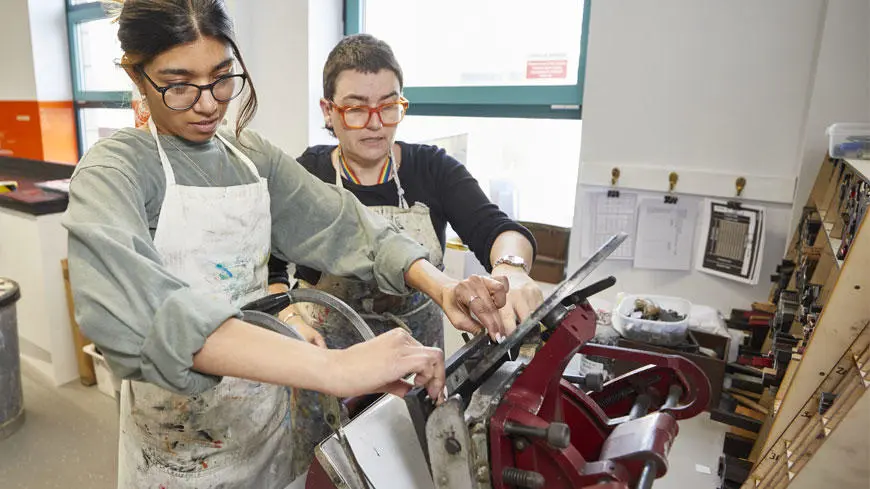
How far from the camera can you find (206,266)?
1.04m

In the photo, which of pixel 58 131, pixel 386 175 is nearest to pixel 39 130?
pixel 58 131

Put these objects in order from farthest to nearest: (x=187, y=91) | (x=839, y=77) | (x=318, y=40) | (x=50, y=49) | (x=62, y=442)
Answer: (x=50, y=49) → (x=318, y=40) → (x=62, y=442) → (x=839, y=77) → (x=187, y=91)

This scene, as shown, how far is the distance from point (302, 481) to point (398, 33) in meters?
2.60

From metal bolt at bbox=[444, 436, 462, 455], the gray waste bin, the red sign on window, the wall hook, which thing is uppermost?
the red sign on window

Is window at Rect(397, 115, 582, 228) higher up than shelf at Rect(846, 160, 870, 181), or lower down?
lower down

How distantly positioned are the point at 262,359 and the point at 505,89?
2.23m

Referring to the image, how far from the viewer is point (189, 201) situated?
38.7 inches

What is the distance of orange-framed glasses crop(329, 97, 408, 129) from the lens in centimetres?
141

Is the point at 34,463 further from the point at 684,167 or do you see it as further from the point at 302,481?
the point at 684,167

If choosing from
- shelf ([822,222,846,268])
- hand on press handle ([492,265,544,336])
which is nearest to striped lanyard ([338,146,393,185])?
hand on press handle ([492,265,544,336])

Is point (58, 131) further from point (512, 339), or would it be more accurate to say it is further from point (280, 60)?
point (512, 339)

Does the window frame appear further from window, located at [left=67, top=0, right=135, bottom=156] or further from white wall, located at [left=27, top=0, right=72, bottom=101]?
white wall, located at [left=27, top=0, right=72, bottom=101]

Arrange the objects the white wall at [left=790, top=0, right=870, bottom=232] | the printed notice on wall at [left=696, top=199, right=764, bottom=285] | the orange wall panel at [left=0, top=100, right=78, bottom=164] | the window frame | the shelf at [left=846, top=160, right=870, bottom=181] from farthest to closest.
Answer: the orange wall panel at [left=0, top=100, right=78, bottom=164]
the window frame
the printed notice on wall at [left=696, top=199, right=764, bottom=285]
the white wall at [left=790, top=0, right=870, bottom=232]
the shelf at [left=846, top=160, right=870, bottom=181]

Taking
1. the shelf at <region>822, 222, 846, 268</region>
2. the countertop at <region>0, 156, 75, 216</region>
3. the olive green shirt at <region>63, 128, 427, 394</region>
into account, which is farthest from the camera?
the countertop at <region>0, 156, 75, 216</region>
